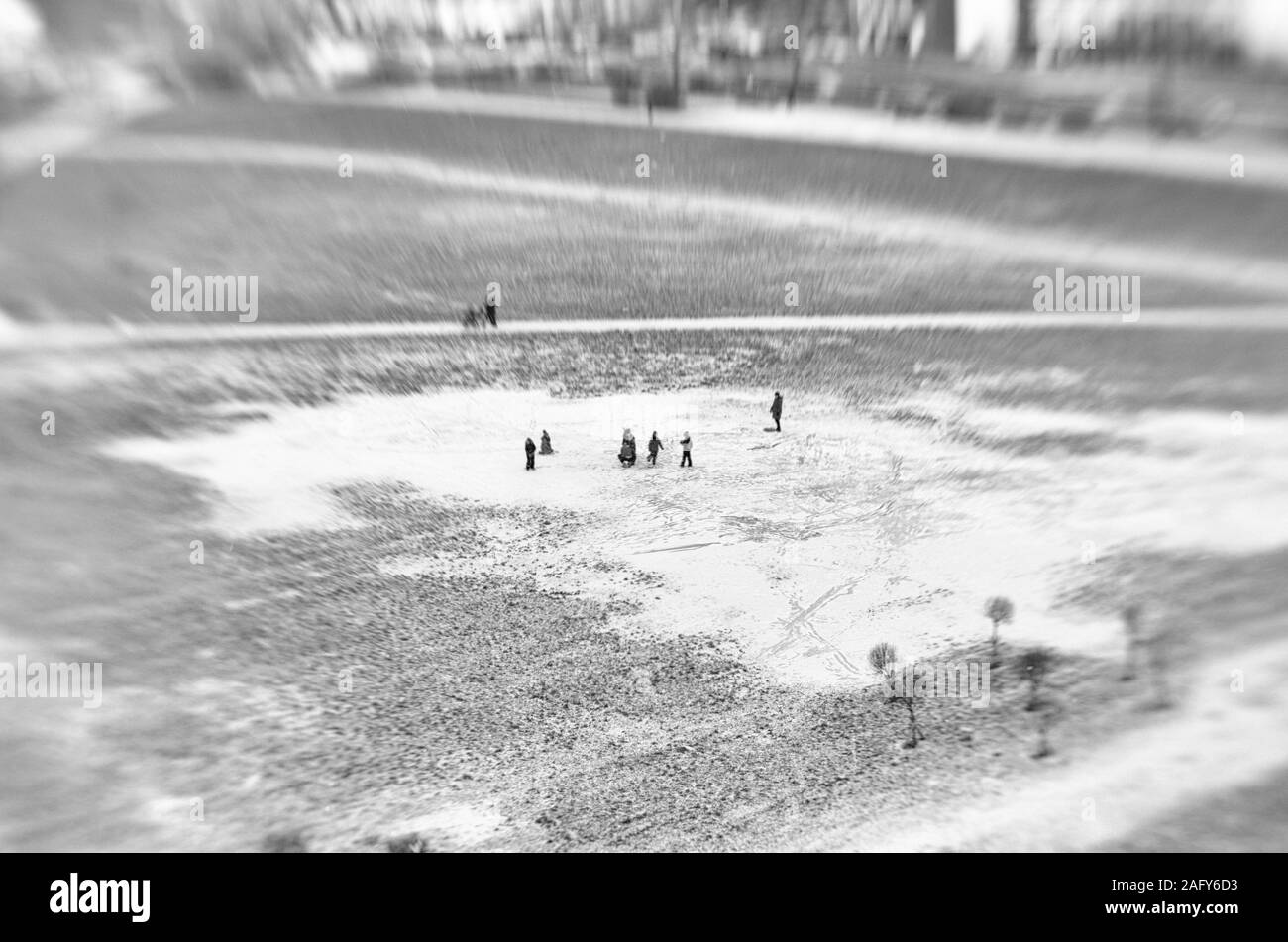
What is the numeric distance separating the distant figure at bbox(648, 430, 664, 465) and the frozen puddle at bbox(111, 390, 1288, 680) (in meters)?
0.04

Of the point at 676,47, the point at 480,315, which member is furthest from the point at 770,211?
the point at 480,315

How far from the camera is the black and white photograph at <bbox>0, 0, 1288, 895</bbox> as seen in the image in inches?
135

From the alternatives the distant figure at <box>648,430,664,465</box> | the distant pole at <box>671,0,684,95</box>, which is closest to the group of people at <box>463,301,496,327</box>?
the distant figure at <box>648,430,664,465</box>

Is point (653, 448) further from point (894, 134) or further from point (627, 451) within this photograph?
point (894, 134)

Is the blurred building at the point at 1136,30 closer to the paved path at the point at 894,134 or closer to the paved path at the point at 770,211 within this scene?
the paved path at the point at 894,134

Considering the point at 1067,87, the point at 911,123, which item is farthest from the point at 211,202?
the point at 1067,87

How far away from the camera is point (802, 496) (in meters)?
3.82

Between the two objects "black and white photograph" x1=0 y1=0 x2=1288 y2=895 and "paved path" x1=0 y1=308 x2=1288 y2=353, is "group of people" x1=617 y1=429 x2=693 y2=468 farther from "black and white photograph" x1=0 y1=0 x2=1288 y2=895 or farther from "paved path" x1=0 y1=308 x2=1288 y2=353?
"paved path" x1=0 y1=308 x2=1288 y2=353

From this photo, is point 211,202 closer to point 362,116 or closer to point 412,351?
point 362,116

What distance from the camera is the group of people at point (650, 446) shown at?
3.82 meters

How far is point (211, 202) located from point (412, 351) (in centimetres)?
118

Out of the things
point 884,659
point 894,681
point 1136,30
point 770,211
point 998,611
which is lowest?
point 894,681

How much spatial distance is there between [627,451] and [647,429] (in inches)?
6.0
